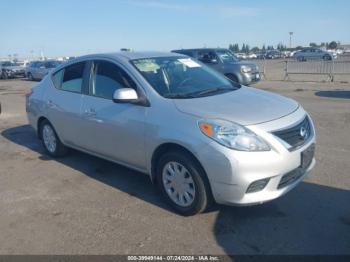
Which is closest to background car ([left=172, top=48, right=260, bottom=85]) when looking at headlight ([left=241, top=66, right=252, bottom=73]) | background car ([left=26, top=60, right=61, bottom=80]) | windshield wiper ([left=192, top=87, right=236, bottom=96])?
headlight ([left=241, top=66, right=252, bottom=73])

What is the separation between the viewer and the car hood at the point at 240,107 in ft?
11.6

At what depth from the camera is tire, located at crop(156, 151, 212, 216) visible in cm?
358

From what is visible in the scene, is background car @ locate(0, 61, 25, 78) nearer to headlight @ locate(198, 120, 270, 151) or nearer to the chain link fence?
the chain link fence

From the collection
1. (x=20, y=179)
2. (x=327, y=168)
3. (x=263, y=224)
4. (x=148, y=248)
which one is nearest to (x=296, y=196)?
(x=263, y=224)

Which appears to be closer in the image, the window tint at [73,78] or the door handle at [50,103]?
the window tint at [73,78]

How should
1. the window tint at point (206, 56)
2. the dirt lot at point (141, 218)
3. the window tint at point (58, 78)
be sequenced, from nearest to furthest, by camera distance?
the dirt lot at point (141, 218)
the window tint at point (58, 78)
the window tint at point (206, 56)

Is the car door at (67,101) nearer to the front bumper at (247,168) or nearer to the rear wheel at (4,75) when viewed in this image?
the front bumper at (247,168)

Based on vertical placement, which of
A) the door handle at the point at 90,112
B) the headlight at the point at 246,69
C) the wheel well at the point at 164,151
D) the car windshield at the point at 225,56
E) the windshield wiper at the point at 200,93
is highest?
the car windshield at the point at 225,56

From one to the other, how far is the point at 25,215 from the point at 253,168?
263cm

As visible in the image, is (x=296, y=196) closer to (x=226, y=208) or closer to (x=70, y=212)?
(x=226, y=208)

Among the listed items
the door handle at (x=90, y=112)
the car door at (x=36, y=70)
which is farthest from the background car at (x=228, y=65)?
the car door at (x=36, y=70)

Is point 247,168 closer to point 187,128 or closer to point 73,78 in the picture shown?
point 187,128

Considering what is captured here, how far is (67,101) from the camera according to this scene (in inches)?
209

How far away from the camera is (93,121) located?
4727 millimetres
